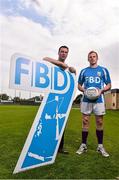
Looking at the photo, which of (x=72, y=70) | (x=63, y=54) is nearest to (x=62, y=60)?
(x=63, y=54)

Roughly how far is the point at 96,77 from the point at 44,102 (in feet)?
5.20

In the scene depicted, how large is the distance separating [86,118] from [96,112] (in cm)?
26

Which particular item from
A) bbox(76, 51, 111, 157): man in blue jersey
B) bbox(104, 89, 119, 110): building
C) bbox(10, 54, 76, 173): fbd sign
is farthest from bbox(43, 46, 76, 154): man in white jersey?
bbox(104, 89, 119, 110): building

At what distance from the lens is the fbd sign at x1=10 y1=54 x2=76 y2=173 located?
20.0 ft

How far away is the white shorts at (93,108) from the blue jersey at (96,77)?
9cm

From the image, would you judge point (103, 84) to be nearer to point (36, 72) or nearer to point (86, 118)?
point (86, 118)

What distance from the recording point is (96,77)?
7656 millimetres

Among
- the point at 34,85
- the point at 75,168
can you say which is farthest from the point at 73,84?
the point at 75,168

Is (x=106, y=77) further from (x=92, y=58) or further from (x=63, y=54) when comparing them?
(x=63, y=54)

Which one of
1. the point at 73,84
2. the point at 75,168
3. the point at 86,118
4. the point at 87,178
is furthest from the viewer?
the point at 86,118

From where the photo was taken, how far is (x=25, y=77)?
6125 mm

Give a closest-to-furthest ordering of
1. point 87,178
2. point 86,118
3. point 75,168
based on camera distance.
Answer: point 87,178 < point 75,168 < point 86,118

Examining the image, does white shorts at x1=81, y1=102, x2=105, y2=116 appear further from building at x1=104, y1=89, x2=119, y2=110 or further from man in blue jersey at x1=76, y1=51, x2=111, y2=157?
building at x1=104, y1=89, x2=119, y2=110

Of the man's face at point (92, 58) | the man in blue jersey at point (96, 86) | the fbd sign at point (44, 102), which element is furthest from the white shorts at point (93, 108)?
the man's face at point (92, 58)
